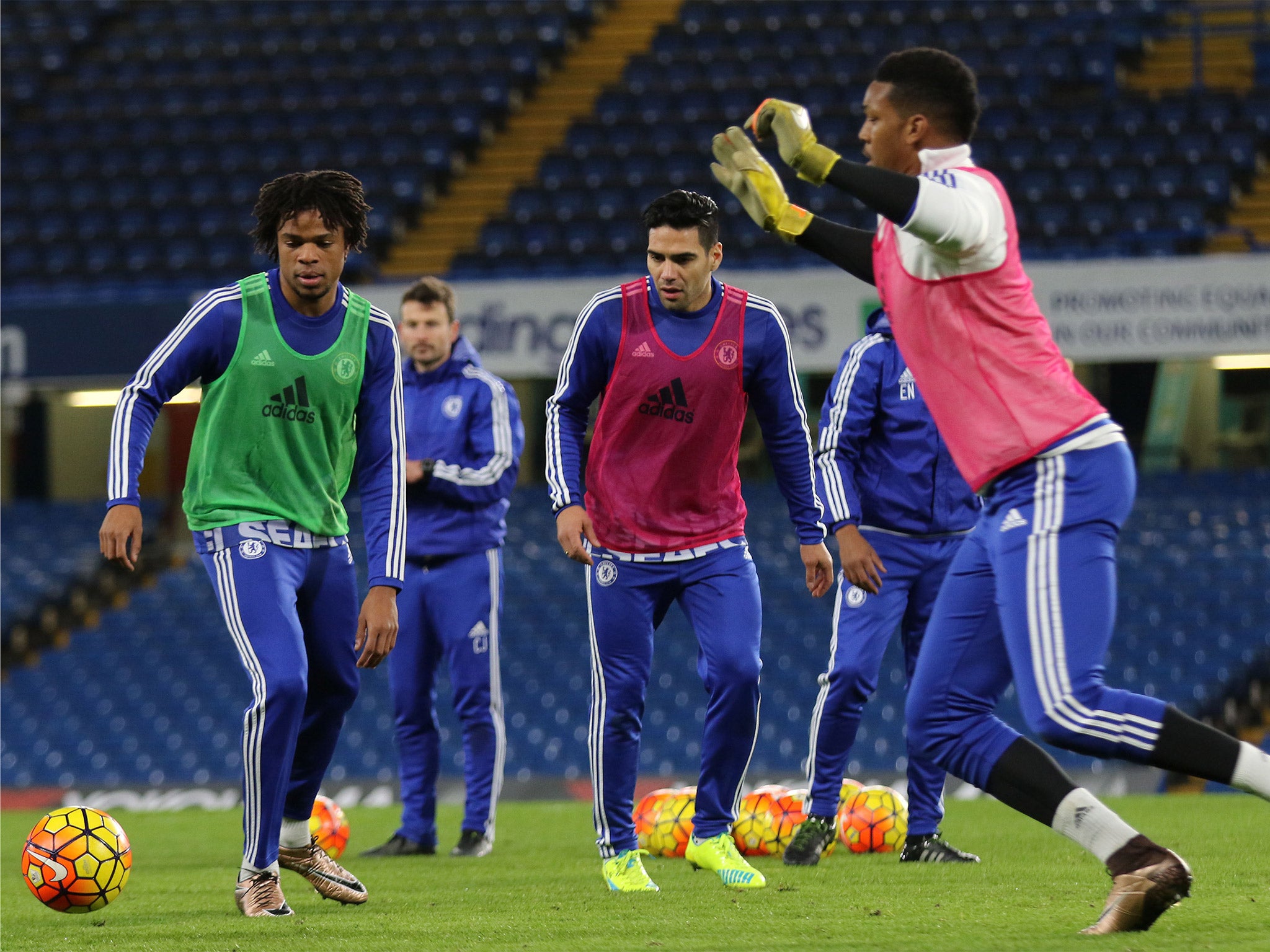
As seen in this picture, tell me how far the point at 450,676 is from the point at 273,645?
2.61 metres

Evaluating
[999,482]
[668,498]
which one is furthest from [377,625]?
Answer: [999,482]

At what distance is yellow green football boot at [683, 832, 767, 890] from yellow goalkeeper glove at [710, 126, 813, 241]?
2.27 meters

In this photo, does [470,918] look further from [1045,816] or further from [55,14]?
[55,14]

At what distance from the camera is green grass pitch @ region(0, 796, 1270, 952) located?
→ 161 inches

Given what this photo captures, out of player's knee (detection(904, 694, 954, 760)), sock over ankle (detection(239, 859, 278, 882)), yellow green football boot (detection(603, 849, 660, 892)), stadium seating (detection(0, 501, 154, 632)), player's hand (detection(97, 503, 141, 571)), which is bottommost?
stadium seating (detection(0, 501, 154, 632))

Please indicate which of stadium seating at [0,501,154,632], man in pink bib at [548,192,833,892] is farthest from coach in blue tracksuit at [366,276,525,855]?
stadium seating at [0,501,154,632]

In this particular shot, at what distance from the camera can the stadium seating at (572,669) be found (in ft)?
43.3

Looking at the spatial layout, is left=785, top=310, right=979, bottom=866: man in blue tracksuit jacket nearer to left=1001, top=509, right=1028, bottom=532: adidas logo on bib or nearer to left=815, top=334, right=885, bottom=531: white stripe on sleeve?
left=815, top=334, right=885, bottom=531: white stripe on sleeve

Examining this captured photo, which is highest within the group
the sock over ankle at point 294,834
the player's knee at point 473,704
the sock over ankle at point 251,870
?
the sock over ankle at point 251,870

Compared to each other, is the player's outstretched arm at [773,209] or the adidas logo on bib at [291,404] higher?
the player's outstretched arm at [773,209]

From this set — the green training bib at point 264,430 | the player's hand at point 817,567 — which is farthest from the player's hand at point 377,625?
the player's hand at point 817,567

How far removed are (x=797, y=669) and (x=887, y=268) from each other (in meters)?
10.3

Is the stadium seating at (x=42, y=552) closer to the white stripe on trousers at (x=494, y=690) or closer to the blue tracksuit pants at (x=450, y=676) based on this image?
the blue tracksuit pants at (x=450, y=676)

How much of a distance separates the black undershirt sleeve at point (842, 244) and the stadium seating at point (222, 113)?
14.6 m
